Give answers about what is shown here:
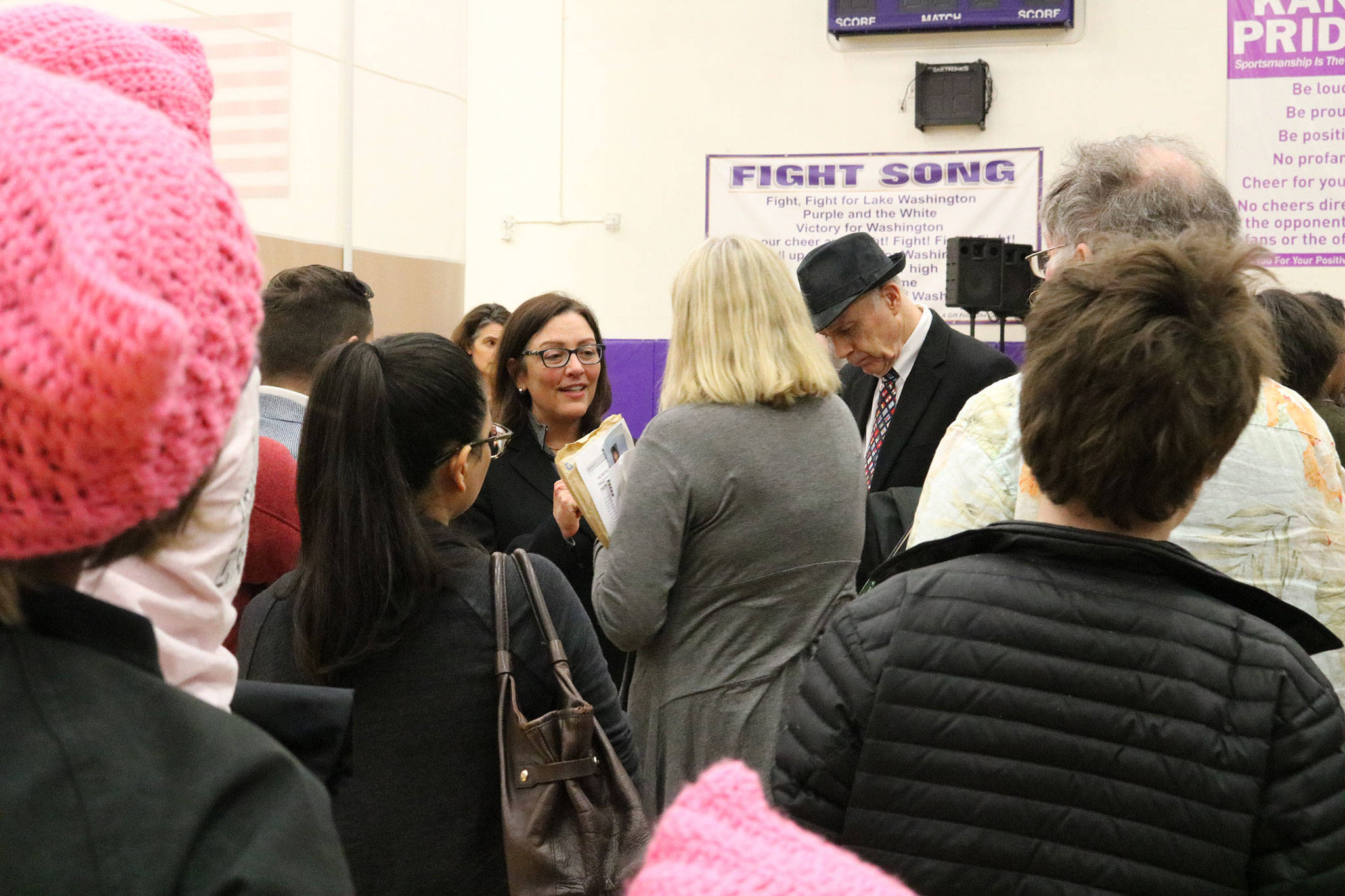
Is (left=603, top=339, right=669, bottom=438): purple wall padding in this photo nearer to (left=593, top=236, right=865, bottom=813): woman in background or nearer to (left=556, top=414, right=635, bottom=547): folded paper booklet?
(left=556, top=414, right=635, bottom=547): folded paper booklet

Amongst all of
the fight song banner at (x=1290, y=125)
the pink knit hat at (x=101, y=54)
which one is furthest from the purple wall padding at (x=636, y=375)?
the pink knit hat at (x=101, y=54)

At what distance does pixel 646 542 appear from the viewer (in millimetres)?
2016

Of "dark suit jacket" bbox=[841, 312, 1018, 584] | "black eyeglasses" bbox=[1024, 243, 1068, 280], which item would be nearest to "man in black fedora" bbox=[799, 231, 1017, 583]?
"dark suit jacket" bbox=[841, 312, 1018, 584]

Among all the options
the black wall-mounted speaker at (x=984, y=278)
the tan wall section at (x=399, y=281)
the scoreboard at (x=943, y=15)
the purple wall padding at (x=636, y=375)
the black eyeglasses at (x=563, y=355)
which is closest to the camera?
the black eyeglasses at (x=563, y=355)

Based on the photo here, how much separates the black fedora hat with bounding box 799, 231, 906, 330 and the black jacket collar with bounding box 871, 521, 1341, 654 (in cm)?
224

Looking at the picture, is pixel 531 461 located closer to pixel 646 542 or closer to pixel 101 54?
pixel 646 542

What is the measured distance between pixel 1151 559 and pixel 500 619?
792 millimetres

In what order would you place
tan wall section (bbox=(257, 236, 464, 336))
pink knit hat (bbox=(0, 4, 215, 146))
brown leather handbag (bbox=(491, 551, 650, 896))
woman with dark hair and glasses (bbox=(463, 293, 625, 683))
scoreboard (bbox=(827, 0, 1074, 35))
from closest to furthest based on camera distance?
pink knit hat (bbox=(0, 4, 215, 146))
brown leather handbag (bbox=(491, 551, 650, 896))
woman with dark hair and glasses (bbox=(463, 293, 625, 683))
tan wall section (bbox=(257, 236, 464, 336))
scoreboard (bbox=(827, 0, 1074, 35))

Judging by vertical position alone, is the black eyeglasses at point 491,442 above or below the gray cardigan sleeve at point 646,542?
above

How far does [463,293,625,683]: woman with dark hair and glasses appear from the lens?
2682 mm

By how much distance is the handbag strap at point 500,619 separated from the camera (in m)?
1.51

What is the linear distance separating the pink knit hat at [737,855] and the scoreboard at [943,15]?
7.57 m

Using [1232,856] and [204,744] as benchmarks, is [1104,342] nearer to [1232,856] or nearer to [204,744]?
[1232,856]

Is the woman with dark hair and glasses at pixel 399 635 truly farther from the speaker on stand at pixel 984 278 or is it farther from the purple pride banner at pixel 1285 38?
the purple pride banner at pixel 1285 38
